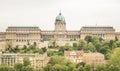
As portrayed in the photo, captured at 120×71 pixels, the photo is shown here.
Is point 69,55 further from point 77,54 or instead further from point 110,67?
point 110,67

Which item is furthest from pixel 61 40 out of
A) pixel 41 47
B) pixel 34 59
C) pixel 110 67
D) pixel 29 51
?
pixel 110 67

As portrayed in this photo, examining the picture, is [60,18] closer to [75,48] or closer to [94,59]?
[75,48]

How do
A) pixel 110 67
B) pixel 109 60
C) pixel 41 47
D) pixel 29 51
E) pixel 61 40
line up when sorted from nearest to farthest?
pixel 110 67, pixel 109 60, pixel 29 51, pixel 41 47, pixel 61 40

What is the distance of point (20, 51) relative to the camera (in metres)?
117

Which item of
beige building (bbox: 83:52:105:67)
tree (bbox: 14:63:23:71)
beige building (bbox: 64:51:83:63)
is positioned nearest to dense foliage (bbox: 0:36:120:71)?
tree (bbox: 14:63:23:71)

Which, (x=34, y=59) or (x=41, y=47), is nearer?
(x=34, y=59)

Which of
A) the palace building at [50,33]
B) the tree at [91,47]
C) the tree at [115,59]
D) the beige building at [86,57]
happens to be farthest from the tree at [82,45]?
the tree at [115,59]

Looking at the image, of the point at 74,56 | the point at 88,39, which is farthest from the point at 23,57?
the point at 88,39

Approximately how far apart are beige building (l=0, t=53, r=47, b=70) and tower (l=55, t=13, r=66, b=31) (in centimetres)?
3592

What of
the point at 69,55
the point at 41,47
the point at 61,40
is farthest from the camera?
the point at 61,40

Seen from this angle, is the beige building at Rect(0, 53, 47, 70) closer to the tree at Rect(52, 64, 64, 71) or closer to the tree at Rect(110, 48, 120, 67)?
the tree at Rect(52, 64, 64, 71)

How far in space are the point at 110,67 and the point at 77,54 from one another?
50.0 ft

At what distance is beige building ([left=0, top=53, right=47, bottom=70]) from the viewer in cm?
10412

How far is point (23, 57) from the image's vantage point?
106 metres
